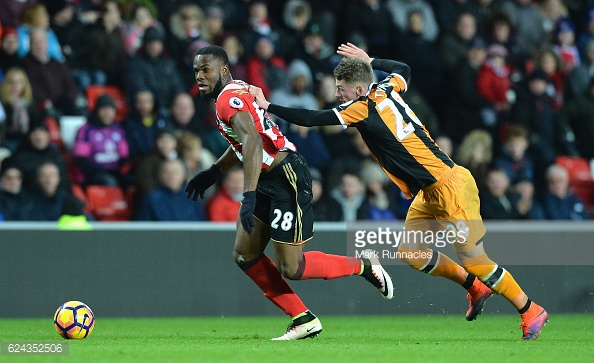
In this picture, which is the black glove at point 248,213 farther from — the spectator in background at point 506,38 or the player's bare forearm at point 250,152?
the spectator in background at point 506,38

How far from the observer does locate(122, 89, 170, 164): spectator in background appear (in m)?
11.6

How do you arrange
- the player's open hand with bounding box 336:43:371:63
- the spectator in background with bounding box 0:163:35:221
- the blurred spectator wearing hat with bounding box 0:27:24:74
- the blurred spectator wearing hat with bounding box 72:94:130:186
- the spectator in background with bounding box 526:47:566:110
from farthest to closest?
1. the spectator in background with bounding box 526:47:566:110
2. the blurred spectator wearing hat with bounding box 0:27:24:74
3. the blurred spectator wearing hat with bounding box 72:94:130:186
4. the spectator in background with bounding box 0:163:35:221
5. the player's open hand with bounding box 336:43:371:63

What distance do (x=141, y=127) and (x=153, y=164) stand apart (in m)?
0.68

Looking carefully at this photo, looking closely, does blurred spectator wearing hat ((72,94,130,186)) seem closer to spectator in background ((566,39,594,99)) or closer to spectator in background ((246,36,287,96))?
spectator in background ((246,36,287,96))

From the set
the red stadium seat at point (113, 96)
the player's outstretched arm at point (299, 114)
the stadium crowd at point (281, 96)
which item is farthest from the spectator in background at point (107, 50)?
the player's outstretched arm at point (299, 114)

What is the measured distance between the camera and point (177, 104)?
11852 mm

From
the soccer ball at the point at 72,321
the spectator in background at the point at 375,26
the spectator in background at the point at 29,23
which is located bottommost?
the soccer ball at the point at 72,321

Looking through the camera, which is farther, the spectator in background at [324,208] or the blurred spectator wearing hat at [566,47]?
the blurred spectator wearing hat at [566,47]

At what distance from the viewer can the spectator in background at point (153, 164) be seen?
36.6ft

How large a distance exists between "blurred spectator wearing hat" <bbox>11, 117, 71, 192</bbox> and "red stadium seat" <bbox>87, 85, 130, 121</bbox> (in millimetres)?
1257

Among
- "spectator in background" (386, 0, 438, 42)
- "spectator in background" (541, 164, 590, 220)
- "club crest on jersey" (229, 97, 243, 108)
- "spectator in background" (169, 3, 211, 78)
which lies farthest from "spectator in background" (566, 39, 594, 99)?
"club crest on jersey" (229, 97, 243, 108)

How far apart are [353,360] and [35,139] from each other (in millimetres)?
5835

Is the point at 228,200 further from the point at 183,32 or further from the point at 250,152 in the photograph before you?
the point at 250,152

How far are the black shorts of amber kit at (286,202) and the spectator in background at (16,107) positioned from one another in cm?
457
